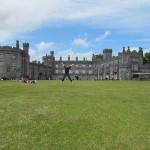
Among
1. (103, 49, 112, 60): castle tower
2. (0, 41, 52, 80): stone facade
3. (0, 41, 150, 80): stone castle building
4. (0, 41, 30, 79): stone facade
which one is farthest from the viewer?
(103, 49, 112, 60): castle tower

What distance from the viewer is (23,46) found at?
136 m

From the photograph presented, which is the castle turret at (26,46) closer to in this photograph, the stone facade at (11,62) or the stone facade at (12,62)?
the stone facade at (12,62)

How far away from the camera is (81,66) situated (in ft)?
637

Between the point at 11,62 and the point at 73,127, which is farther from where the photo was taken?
the point at 11,62

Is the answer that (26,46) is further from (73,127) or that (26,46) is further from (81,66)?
(73,127)

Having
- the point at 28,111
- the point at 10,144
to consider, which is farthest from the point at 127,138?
the point at 28,111

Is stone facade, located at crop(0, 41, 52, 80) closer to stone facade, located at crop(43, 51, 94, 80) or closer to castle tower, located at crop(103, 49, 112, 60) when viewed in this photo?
stone facade, located at crop(43, 51, 94, 80)

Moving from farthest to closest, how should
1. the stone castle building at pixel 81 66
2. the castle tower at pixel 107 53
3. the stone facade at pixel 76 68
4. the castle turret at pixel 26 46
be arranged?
the stone facade at pixel 76 68 < the castle tower at pixel 107 53 < the castle turret at pixel 26 46 < the stone castle building at pixel 81 66

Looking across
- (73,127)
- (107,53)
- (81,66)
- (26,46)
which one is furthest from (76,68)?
(73,127)

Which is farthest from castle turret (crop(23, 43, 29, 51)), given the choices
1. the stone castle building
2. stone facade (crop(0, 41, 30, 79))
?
stone facade (crop(0, 41, 30, 79))

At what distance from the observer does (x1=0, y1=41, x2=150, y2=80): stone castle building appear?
413 ft

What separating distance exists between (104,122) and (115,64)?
14528cm

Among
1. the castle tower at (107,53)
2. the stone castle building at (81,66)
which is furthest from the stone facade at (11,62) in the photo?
the castle tower at (107,53)

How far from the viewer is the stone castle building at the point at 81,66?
4953 inches
